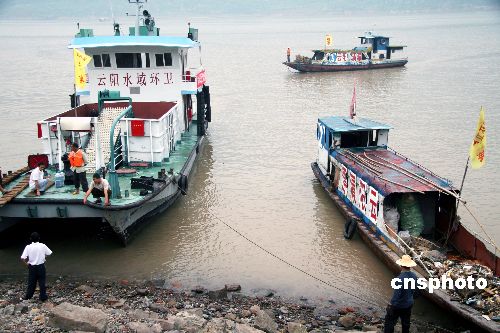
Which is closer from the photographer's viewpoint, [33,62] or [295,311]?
[295,311]

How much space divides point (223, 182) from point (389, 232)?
838cm

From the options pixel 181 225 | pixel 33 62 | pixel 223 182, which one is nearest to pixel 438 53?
pixel 33 62

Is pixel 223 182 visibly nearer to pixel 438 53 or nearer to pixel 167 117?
pixel 167 117

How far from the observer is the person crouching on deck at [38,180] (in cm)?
1218

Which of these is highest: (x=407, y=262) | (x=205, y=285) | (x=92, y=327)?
(x=407, y=262)

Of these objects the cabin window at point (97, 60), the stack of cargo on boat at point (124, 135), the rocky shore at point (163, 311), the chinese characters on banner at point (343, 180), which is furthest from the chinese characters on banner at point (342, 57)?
the rocky shore at point (163, 311)

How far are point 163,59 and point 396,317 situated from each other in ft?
43.0

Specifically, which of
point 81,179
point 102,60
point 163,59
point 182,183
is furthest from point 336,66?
point 81,179

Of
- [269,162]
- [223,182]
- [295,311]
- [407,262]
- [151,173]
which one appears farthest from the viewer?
[269,162]

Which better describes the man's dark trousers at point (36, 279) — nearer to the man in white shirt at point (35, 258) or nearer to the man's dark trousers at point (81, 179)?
the man in white shirt at point (35, 258)

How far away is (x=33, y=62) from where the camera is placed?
63594 millimetres

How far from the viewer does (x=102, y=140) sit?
15430 mm

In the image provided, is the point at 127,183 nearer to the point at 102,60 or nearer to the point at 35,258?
the point at 35,258

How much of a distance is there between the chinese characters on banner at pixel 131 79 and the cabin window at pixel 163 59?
13.0 inches
